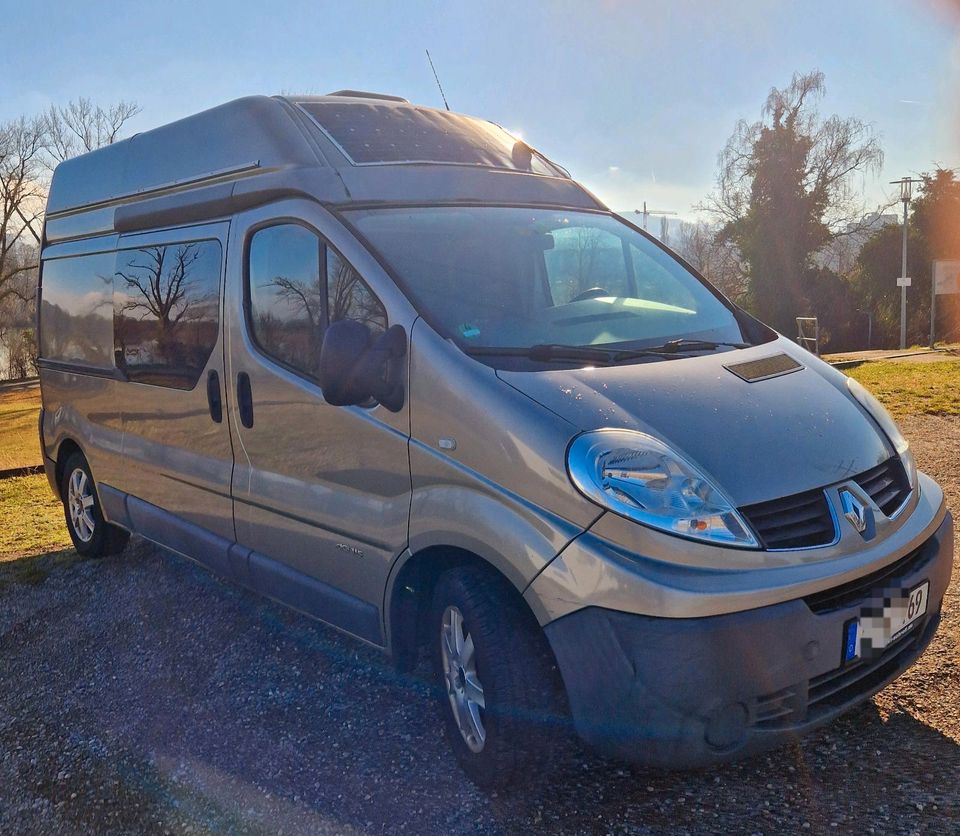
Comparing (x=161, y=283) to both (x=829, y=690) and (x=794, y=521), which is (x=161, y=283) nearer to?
(x=794, y=521)

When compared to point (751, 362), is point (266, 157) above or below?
above

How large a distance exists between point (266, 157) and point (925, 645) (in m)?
3.16

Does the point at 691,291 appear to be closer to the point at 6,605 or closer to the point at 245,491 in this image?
the point at 245,491

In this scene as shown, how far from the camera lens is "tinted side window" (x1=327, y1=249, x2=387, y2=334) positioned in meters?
3.25

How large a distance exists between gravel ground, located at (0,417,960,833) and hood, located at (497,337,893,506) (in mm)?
986

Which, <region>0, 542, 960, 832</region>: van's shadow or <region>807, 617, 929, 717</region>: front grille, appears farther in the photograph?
<region>0, 542, 960, 832</region>: van's shadow

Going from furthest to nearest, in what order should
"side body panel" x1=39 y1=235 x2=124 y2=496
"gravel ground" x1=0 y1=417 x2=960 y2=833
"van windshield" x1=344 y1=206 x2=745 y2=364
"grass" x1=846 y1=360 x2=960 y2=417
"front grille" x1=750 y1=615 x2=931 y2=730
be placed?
"grass" x1=846 y1=360 x2=960 y2=417
"side body panel" x1=39 y1=235 x2=124 y2=496
"van windshield" x1=344 y1=206 x2=745 y2=364
"gravel ground" x1=0 y1=417 x2=960 y2=833
"front grille" x1=750 y1=615 x2=931 y2=730

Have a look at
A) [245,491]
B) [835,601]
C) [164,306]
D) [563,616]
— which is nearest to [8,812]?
[245,491]

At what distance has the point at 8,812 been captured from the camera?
3.17 meters

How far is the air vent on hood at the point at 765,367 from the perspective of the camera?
314cm

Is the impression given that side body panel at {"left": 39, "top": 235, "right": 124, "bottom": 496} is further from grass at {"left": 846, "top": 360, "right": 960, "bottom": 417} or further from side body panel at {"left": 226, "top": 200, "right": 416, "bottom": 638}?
grass at {"left": 846, "top": 360, "right": 960, "bottom": 417}

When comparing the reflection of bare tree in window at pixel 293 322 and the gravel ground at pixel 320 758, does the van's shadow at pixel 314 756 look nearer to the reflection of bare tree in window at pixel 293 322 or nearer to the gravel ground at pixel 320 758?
the gravel ground at pixel 320 758

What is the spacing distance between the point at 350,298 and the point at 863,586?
77.9 inches

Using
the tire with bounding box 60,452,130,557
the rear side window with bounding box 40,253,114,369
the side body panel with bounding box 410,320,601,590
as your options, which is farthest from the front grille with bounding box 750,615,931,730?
the tire with bounding box 60,452,130,557
